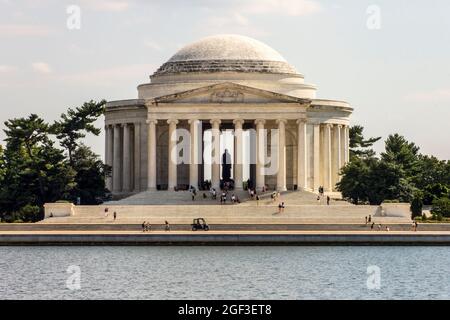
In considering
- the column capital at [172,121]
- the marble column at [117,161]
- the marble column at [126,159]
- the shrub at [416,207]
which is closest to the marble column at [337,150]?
the shrub at [416,207]

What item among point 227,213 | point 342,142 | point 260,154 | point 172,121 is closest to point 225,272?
point 227,213

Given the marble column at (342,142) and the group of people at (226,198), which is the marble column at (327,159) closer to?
the marble column at (342,142)

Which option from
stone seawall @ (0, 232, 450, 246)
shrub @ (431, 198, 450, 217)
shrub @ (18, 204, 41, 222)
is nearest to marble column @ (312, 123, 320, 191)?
shrub @ (431, 198, 450, 217)

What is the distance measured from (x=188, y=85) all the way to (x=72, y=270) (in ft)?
187

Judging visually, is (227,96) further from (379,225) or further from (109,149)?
(379,225)

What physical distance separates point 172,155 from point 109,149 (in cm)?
1226

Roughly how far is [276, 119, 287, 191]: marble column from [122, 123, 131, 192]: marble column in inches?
665

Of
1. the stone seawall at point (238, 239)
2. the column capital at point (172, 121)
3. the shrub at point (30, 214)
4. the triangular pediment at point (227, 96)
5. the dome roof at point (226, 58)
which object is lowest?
the stone seawall at point (238, 239)

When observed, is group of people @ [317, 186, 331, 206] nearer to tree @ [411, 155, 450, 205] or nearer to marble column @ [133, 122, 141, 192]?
tree @ [411, 155, 450, 205]

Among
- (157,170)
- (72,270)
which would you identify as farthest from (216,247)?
(157,170)

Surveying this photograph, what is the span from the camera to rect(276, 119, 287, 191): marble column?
133m

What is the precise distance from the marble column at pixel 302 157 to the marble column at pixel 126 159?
59.4 ft

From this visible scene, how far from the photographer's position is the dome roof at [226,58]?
13825 cm

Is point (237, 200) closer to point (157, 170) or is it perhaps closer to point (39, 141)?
point (157, 170)
